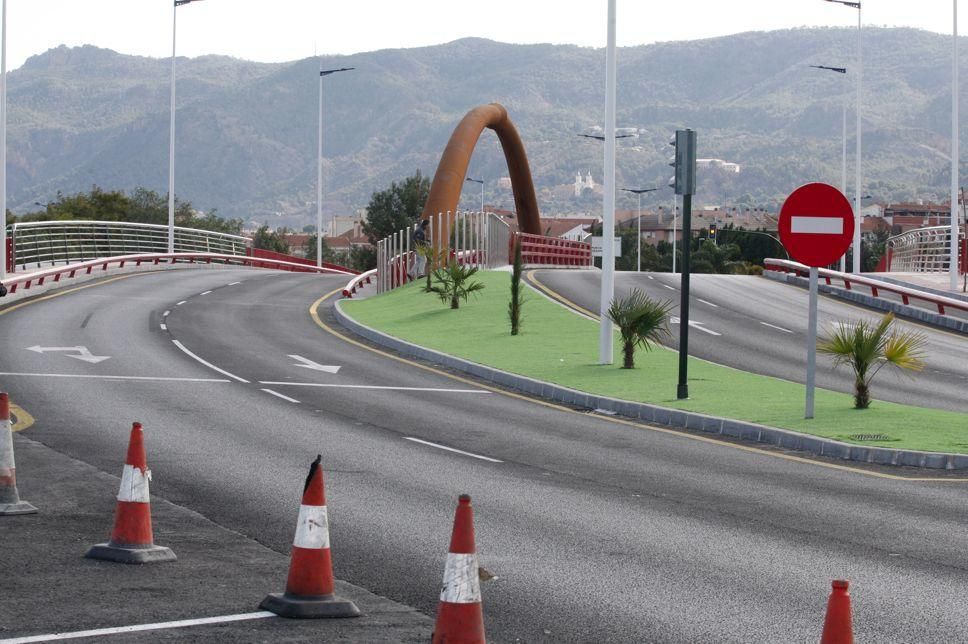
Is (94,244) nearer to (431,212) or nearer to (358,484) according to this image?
(431,212)

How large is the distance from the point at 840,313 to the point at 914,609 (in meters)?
29.3

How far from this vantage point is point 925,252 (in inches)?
2313

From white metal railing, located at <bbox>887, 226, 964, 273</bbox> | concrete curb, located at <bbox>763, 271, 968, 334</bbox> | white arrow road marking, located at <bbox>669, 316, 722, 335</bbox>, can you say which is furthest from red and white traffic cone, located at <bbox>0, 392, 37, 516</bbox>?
white metal railing, located at <bbox>887, 226, 964, 273</bbox>

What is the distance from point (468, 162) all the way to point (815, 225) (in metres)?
38.8

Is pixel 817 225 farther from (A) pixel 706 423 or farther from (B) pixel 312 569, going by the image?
(B) pixel 312 569

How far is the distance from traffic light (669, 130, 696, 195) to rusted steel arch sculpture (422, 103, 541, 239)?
75.0 feet

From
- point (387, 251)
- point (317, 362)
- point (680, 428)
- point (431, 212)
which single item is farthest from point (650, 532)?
point (431, 212)

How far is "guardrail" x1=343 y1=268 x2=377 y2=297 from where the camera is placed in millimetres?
43719

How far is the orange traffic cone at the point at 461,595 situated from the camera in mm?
6398

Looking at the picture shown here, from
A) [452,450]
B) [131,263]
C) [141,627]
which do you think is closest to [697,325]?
[452,450]

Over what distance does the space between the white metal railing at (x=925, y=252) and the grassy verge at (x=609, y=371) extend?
23919 mm

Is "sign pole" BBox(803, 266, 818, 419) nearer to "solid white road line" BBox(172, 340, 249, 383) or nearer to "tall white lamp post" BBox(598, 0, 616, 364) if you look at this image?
"tall white lamp post" BBox(598, 0, 616, 364)

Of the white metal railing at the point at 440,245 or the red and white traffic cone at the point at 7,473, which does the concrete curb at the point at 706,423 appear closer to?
the red and white traffic cone at the point at 7,473

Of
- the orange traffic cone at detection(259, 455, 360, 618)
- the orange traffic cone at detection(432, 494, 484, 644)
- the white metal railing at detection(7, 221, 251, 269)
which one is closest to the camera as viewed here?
the orange traffic cone at detection(432, 494, 484, 644)
